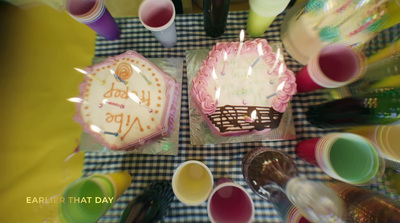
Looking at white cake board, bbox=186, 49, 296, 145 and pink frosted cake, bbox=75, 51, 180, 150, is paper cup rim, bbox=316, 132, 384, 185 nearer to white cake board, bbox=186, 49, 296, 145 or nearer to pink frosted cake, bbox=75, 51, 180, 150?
white cake board, bbox=186, 49, 296, 145

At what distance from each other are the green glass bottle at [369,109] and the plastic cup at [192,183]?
1.84ft

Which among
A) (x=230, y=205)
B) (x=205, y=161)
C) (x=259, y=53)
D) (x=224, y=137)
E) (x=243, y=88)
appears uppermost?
(x=259, y=53)

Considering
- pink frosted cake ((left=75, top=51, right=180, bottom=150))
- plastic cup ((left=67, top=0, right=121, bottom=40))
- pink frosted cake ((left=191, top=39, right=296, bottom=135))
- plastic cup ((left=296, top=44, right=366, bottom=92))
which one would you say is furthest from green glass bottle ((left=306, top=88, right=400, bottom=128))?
plastic cup ((left=67, top=0, right=121, bottom=40))

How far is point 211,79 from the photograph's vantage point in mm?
872

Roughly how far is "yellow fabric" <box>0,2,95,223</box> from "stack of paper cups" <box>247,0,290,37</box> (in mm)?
911

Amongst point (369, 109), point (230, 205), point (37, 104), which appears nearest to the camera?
point (369, 109)

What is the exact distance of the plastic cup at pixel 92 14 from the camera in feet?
2.71

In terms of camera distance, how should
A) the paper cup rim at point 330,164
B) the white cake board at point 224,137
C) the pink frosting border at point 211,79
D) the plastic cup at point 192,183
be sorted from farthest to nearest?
the white cake board at point 224,137, the pink frosting border at point 211,79, the plastic cup at point 192,183, the paper cup rim at point 330,164

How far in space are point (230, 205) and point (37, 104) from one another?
120 cm

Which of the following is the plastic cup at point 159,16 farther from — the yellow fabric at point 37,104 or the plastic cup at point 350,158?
the plastic cup at point 350,158

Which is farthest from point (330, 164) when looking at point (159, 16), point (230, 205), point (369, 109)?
point (159, 16)

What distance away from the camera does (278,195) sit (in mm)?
749

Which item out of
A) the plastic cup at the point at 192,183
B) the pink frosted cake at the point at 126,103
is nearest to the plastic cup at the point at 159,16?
the pink frosted cake at the point at 126,103

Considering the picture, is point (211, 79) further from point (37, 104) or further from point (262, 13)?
point (37, 104)
